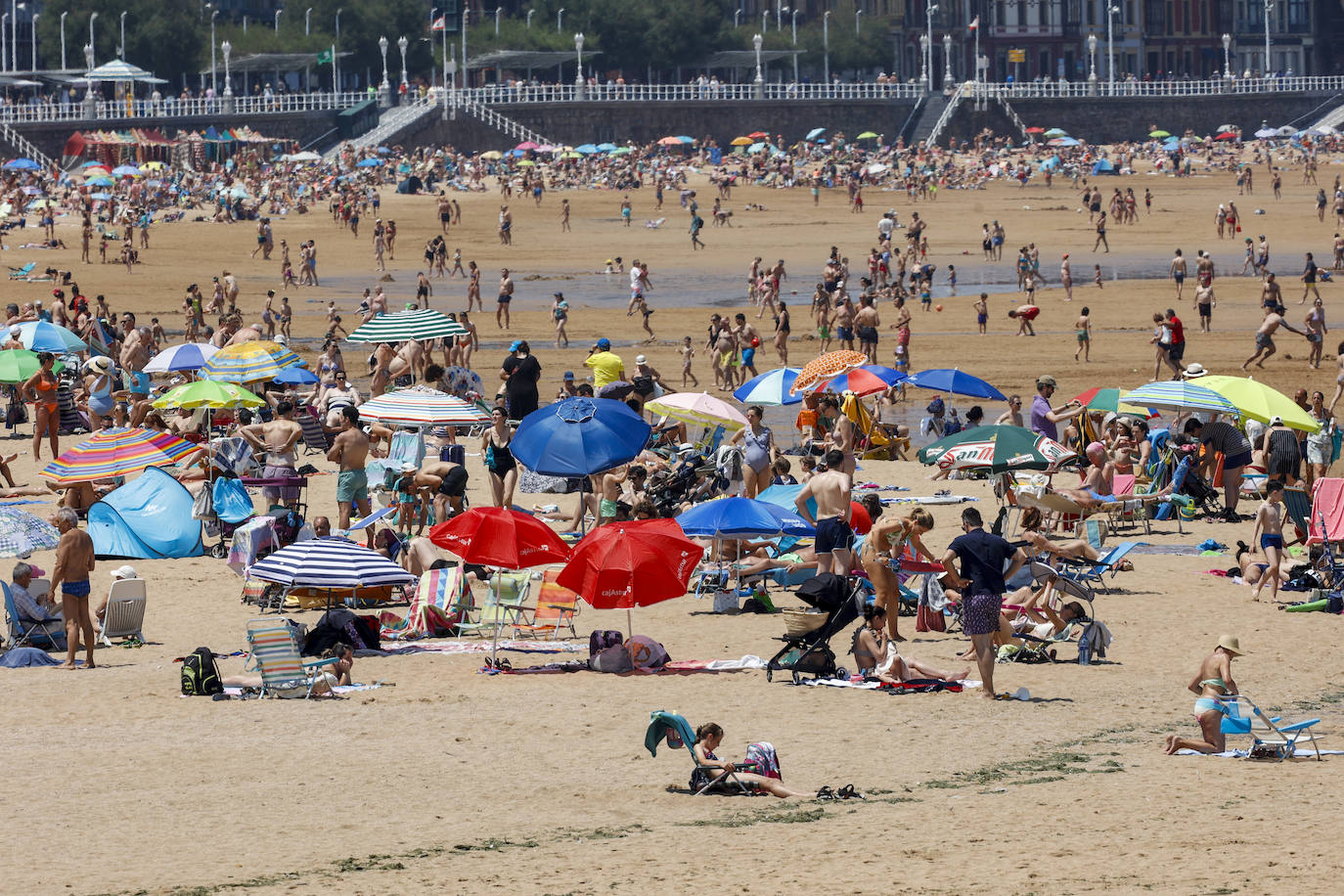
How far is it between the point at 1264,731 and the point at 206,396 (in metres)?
11.2

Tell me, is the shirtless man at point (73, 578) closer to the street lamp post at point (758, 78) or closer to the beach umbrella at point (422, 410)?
the beach umbrella at point (422, 410)

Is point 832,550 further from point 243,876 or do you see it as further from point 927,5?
point 927,5

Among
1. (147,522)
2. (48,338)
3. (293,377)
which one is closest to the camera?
(147,522)

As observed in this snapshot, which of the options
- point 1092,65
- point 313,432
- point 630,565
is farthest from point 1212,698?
point 1092,65

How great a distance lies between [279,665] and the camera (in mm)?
12023

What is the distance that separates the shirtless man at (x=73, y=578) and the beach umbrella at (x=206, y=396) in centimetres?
606

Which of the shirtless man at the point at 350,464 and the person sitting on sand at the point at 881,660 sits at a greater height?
the shirtless man at the point at 350,464

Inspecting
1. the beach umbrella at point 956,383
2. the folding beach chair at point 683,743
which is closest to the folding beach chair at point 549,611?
the folding beach chair at point 683,743

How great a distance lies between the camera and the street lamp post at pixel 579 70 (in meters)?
83.8

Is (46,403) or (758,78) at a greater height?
(758,78)

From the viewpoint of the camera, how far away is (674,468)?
17.6 m

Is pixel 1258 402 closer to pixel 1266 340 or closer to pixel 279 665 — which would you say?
pixel 279 665

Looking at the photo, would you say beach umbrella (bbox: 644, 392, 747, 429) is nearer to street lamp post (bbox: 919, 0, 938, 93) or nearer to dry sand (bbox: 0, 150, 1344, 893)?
dry sand (bbox: 0, 150, 1344, 893)

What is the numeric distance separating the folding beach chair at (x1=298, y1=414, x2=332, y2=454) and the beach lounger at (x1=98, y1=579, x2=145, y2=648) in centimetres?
785
